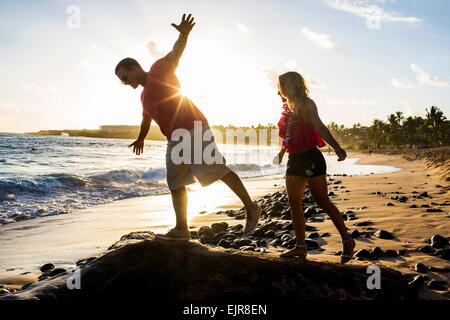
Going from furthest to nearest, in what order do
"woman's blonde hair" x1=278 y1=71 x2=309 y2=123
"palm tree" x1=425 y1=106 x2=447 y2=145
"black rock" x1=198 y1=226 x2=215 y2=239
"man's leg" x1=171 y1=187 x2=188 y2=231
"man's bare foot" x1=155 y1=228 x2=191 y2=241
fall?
"palm tree" x1=425 y1=106 x2=447 y2=145, "black rock" x1=198 y1=226 x2=215 y2=239, "woman's blonde hair" x1=278 y1=71 x2=309 y2=123, "man's leg" x1=171 y1=187 x2=188 y2=231, "man's bare foot" x1=155 y1=228 x2=191 y2=241

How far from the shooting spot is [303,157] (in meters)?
3.49

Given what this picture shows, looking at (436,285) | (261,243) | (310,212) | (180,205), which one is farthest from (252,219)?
(310,212)

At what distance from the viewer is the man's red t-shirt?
351 centimetres

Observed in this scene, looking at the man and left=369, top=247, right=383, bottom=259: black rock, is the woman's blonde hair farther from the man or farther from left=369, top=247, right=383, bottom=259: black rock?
left=369, top=247, right=383, bottom=259: black rock

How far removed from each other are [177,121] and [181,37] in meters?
0.91

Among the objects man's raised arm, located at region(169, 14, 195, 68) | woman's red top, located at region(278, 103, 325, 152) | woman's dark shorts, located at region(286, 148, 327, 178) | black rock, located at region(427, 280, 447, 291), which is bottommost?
black rock, located at region(427, 280, 447, 291)

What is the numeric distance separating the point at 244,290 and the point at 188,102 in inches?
81.7

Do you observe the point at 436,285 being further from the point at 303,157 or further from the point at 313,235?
the point at 313,235

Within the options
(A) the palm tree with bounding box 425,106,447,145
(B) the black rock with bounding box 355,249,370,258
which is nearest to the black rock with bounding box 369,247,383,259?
(B) the black rock with bounding box 355,249,370,258

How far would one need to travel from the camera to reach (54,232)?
7176mm

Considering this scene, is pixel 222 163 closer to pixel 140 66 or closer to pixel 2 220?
pixel 140 66

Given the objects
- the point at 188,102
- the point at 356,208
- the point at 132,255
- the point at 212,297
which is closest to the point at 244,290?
the point at 212,297

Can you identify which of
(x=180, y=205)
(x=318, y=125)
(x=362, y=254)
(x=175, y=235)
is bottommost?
(x=362, y=254)

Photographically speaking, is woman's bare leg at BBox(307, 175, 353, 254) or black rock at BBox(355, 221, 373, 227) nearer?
woman's bare leg at BBox(307, 175, 353, 254)
